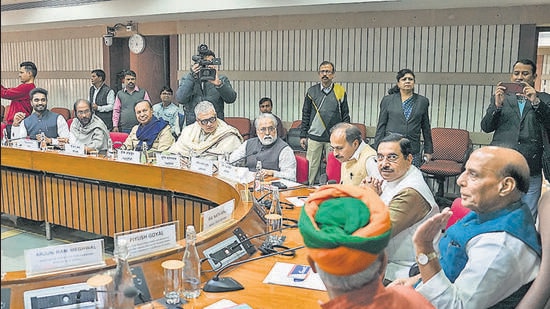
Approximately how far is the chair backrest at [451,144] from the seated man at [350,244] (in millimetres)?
4505

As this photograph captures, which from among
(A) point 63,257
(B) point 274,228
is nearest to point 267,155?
(B) point 274,228

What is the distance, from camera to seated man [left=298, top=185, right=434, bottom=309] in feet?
3.66

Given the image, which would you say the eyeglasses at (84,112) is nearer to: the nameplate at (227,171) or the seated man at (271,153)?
the seated man at (271,153)

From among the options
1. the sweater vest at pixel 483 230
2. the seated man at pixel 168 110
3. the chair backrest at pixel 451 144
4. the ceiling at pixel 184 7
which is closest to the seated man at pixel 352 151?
the sweater vest at pixel 483 230

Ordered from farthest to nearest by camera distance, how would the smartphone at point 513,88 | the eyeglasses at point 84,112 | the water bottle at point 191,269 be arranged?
the eyeglasses at point 84,112
the smartphone at point 513,88
the water bottle at point 191,269

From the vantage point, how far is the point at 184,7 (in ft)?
19.3

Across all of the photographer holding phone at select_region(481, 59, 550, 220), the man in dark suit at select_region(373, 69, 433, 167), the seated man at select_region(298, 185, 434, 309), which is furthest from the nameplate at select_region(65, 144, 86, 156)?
the seated man at select_region(298, 185, 434, 309)

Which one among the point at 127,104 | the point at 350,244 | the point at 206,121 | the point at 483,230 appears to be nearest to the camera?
the point at 350,244

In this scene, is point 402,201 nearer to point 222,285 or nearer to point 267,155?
point 222,285

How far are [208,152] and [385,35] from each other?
3021 mm

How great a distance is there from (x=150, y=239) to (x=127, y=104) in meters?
5.38

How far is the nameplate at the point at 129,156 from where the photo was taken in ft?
13.3

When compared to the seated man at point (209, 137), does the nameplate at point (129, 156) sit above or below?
below

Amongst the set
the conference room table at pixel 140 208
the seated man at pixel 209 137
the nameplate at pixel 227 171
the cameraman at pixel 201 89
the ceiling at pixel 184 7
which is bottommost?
the conference room table at pixel 140 208
